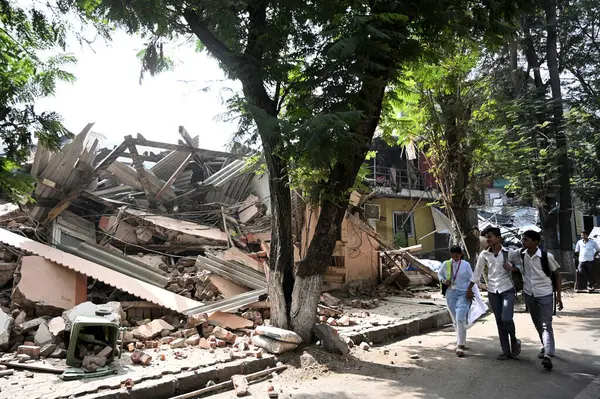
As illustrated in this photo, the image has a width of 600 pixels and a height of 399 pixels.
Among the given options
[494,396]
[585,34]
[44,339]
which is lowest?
[494,396]

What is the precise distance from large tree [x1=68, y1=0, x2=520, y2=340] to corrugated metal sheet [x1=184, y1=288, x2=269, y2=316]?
1317 mm

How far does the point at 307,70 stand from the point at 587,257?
457 inches

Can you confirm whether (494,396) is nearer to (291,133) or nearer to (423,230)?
(291,133)

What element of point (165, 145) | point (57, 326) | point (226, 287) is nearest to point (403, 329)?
point (226, 287)

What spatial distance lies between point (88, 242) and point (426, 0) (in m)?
7.93

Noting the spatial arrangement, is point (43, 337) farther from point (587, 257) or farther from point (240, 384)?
point (587, 257)

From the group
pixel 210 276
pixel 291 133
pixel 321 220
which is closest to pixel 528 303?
pixel 321 220

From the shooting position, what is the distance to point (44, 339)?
6250 millimetres

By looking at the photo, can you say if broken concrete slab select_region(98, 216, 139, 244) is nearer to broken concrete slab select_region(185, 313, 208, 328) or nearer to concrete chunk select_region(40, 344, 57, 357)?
broken concrete slab select_region(185, 313, 208, 328)

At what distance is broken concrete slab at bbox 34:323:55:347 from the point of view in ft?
20.4

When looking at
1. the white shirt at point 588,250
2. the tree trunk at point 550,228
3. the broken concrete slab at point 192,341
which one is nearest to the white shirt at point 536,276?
the broken concrete slab at point 192,341

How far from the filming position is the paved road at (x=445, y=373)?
4.81 meters

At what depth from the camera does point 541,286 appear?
5664 mm

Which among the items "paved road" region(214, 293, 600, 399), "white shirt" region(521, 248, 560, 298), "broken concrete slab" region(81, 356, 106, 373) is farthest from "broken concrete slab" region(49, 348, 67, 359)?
"white shirt" region(521, 248, 560, 298)
